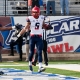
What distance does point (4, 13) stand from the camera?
25.0 metres

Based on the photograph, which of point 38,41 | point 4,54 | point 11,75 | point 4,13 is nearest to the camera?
point 11,75

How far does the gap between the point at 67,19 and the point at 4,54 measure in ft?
12.3

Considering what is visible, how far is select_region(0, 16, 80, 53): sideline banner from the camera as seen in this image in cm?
2380

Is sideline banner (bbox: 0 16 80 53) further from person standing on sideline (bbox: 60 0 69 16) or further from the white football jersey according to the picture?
the white football jersey

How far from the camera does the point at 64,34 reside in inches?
943

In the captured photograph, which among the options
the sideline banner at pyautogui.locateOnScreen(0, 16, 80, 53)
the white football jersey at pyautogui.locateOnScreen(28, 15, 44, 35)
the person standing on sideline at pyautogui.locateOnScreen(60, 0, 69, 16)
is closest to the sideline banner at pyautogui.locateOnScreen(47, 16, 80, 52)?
the sideline banner at pyautogui.locateOnScreen(0, 16, 80, 53)

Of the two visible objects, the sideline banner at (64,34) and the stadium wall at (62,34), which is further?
the sideline banner at (64,34)

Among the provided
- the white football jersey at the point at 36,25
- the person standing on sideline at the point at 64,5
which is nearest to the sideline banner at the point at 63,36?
the person standing on sideline at the point at 64,5

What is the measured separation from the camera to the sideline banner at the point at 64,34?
78.1ft

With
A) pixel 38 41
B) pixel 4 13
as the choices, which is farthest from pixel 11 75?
pixel 4 13

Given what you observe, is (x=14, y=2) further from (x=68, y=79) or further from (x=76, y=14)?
(x=68, y=79)

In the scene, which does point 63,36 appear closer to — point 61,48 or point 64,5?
point 61,48

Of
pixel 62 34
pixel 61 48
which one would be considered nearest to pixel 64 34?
pixel 62 34

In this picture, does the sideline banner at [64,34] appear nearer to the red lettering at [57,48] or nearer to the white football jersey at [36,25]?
the red lettering at [57,48]
